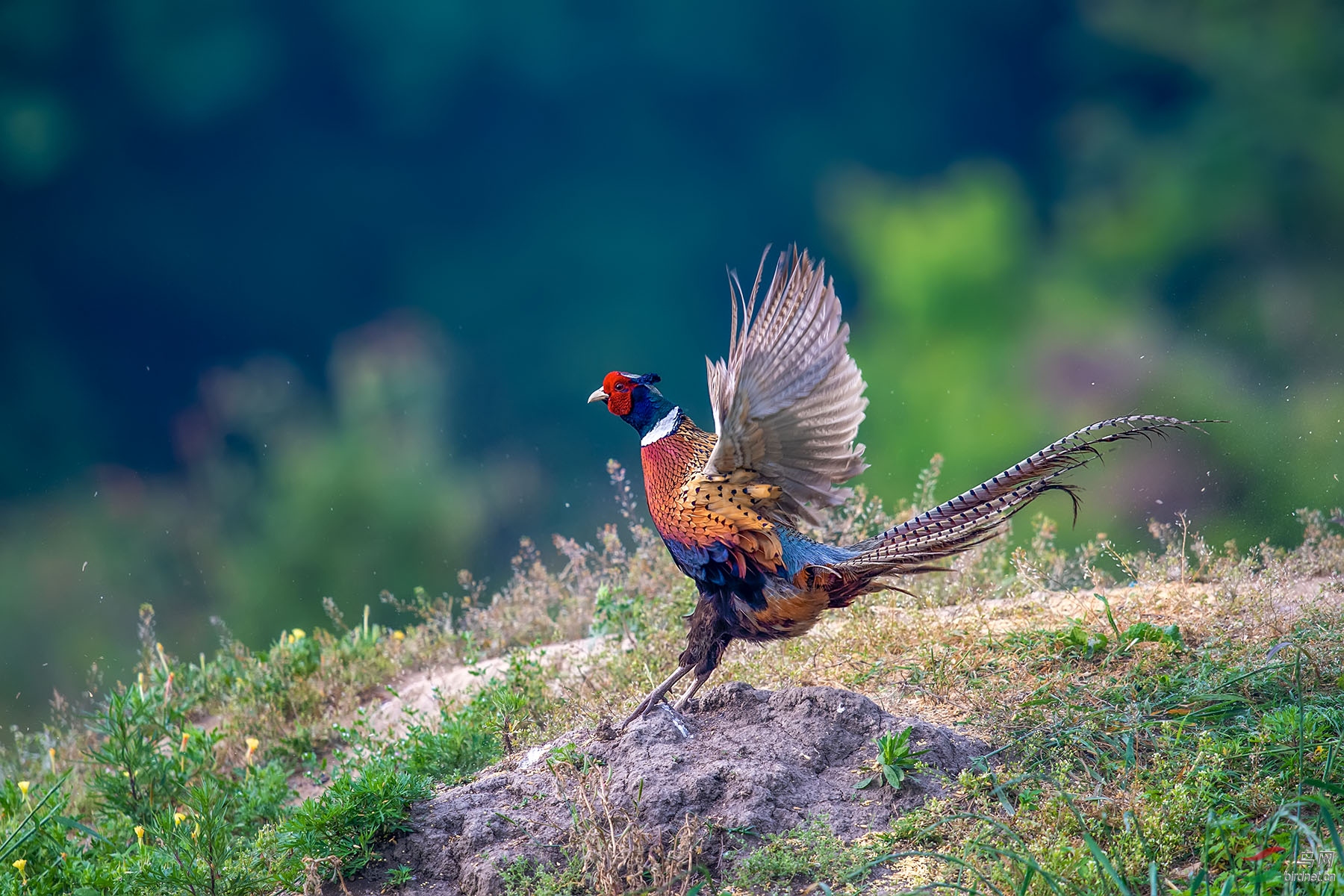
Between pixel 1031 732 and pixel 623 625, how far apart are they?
2365 mm

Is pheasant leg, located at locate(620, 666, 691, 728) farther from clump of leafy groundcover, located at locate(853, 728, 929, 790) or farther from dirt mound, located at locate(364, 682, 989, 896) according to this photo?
clump of leafy groundcover, located at locate(853, 728, 929, 790)

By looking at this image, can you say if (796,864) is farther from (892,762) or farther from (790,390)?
(790,390)

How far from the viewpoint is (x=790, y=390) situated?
364 cm

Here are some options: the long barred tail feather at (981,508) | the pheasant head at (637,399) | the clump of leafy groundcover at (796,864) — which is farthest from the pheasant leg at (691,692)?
the pheasant head at (637,399)

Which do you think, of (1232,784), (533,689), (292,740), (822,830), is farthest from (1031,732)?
(292,740)

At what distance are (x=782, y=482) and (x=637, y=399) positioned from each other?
2.00ft

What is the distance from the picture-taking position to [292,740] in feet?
17.5

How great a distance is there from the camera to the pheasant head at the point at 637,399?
3961mm

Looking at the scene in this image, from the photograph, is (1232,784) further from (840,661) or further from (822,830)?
(840,661)

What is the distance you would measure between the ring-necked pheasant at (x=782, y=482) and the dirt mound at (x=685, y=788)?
0.91ft

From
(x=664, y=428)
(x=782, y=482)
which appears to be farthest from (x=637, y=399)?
(x=782, y=482)

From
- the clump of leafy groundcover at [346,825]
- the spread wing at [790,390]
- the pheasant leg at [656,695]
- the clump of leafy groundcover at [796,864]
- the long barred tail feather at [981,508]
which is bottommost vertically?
the clump of leafy groundcover at [796,864]

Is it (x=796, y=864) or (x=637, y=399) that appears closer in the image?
(x=796, y=864)

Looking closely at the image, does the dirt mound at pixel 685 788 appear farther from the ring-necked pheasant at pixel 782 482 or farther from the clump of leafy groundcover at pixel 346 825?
the ring-necked pheasant at pixel 782 482
